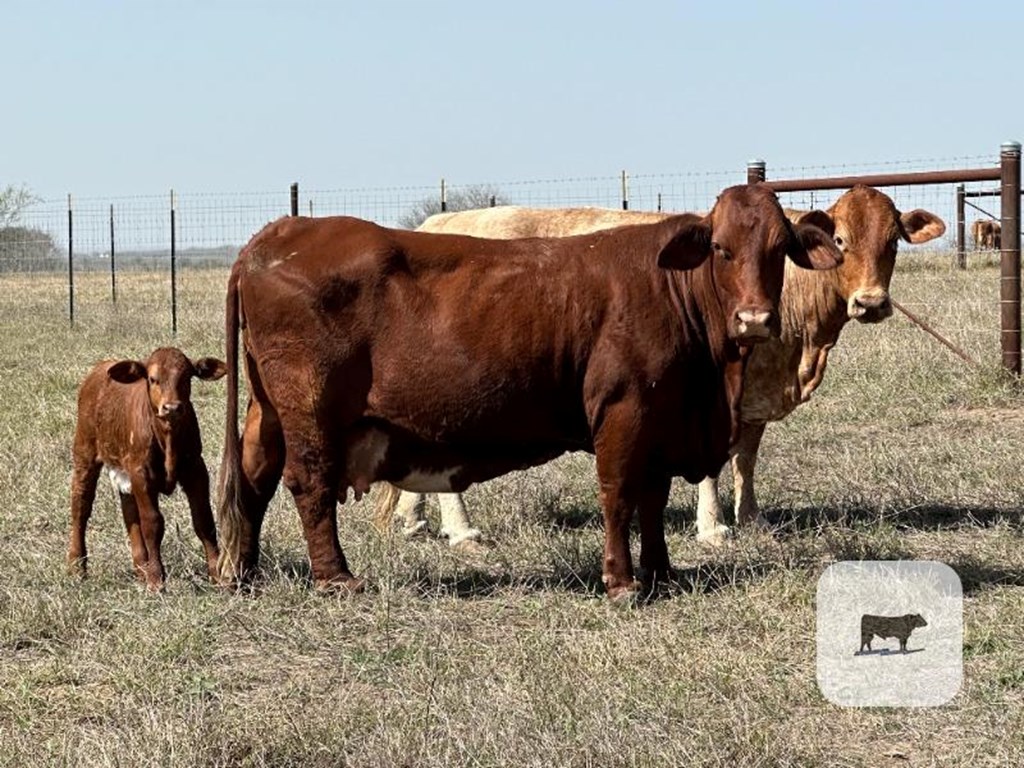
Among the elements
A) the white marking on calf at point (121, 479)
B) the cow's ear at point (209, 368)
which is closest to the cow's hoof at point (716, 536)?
the cow's ear at point (209, 368)

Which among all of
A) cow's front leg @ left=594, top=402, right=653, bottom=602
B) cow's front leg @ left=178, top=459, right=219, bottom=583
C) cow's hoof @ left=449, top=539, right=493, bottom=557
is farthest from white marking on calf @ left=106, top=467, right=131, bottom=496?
cow's front leg @ left=594, top=402, right=653, bottom=602

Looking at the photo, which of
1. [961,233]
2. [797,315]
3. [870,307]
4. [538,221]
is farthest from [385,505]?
[961,233]

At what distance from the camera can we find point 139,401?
693 centimetres

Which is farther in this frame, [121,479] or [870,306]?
[870,306]

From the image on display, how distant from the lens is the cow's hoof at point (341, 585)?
255 inches

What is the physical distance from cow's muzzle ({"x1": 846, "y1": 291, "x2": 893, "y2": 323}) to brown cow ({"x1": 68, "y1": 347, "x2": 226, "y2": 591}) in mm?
3167

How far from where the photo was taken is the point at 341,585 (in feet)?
21.4

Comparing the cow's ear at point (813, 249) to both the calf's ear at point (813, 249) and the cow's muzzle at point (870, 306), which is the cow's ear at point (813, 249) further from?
the cow's muzzle at point (870, 306)

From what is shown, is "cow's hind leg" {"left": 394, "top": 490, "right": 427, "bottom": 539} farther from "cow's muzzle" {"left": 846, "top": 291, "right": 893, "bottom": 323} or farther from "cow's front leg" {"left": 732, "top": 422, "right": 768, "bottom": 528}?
"cow's muzzle" {"left": 846, "top": 291, "right": 893, "bottom": 323}

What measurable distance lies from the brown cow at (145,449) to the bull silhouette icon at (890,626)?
2.84 m

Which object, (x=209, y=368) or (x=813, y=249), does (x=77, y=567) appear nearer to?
(x=209, y=368)

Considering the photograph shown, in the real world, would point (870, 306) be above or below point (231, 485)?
above

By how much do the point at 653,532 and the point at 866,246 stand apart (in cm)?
214

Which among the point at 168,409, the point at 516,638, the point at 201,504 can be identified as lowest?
the point at 516,638
